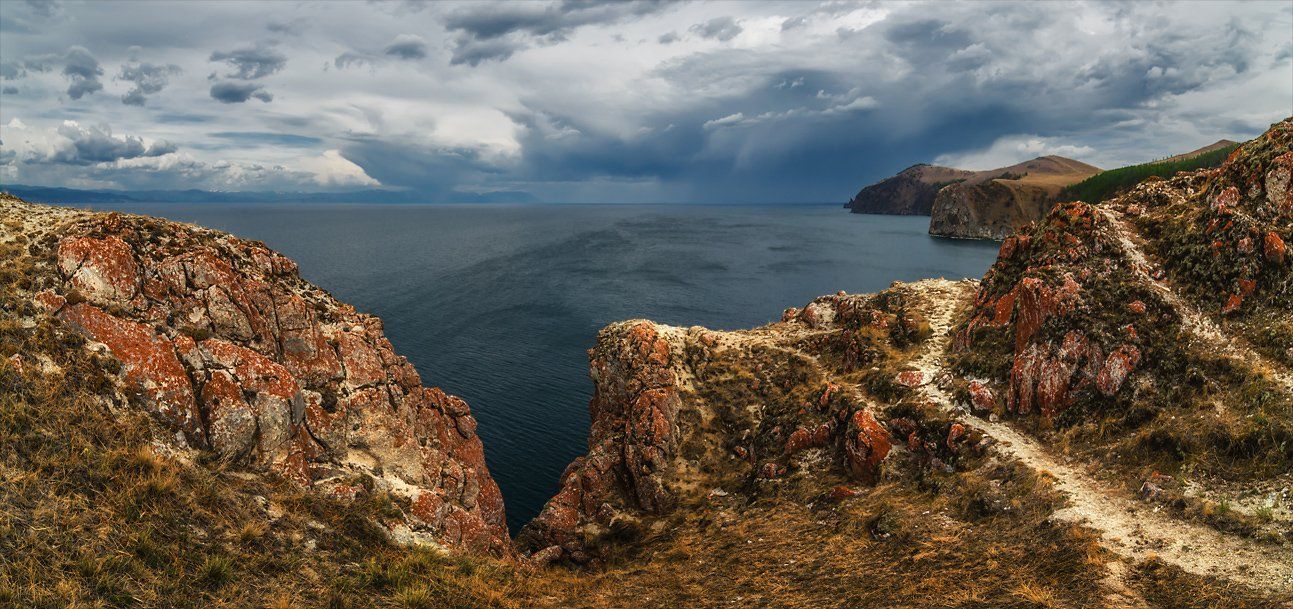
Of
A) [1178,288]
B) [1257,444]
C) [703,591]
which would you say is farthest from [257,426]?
[1178,288]

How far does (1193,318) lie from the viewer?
28.5 meters

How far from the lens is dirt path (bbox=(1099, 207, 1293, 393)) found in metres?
24.4

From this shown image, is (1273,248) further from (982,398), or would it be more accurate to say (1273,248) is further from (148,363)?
(148,363)

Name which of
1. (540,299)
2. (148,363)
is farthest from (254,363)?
(540,299)

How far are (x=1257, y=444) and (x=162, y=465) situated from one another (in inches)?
1539

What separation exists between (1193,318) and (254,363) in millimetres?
45409

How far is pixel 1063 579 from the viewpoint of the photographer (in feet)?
58.2

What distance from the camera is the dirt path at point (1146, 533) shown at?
16250mm

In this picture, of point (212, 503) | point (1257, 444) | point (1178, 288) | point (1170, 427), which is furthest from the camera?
point (1178, 288)

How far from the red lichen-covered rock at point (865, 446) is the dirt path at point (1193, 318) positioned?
15.3 m

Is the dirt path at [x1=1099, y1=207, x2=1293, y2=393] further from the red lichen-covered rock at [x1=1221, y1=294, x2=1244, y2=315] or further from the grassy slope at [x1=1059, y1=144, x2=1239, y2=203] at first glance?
the grassy slope at [x1=1059, y1=144, x2=1239, y2=203]

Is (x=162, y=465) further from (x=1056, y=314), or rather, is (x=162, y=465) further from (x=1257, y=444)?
(x=1056, y=314)

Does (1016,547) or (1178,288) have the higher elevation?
(1178,288)

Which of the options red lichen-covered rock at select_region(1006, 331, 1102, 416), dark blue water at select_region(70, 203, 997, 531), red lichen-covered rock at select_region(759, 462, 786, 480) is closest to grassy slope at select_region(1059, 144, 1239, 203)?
dark blue water at select_region(70, 203, 997, 531)
